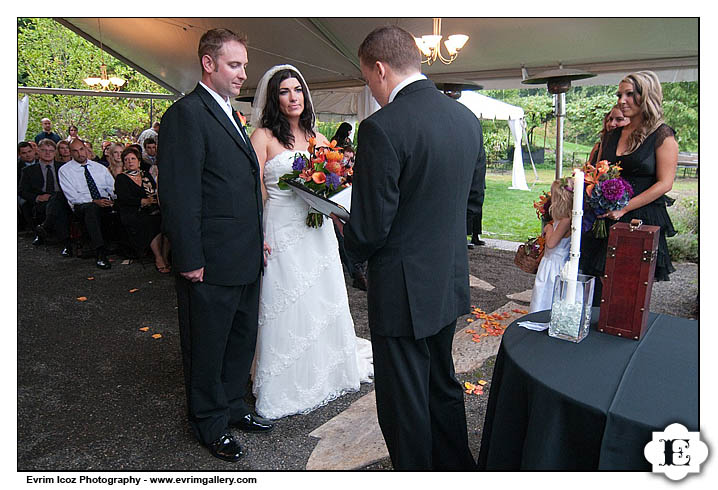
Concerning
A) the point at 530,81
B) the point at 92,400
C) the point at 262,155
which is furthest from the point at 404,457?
the point at 530,81

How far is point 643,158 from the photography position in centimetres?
297

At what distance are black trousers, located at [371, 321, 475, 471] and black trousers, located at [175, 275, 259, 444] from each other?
805 mm

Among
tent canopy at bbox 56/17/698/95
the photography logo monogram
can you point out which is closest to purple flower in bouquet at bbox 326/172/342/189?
the photography logo monogram

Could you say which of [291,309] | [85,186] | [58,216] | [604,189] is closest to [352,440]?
[291,309]

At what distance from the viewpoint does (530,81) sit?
5.71 m

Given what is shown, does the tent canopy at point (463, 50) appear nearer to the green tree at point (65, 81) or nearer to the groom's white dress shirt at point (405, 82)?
the groom's white dress shirt at point (405, 82)

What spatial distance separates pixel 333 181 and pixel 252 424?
4.43 feet

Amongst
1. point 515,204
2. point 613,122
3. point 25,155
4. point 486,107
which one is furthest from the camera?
point 515,204

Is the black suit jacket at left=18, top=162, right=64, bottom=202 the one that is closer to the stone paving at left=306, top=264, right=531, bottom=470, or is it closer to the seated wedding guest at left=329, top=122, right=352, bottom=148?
the seated wedding guest at left=329, top=122, right=352, bottom=148

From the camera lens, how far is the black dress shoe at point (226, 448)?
96.9 inches

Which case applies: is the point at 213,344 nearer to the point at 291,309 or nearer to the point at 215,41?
the point at 291,309

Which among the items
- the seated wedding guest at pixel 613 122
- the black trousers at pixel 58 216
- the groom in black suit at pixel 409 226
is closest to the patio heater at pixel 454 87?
the seated wedding guest at pixel 613 122

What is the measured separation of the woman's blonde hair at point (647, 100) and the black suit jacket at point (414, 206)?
1.42 meters

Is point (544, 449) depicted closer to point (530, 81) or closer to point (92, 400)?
point (92, 400)
